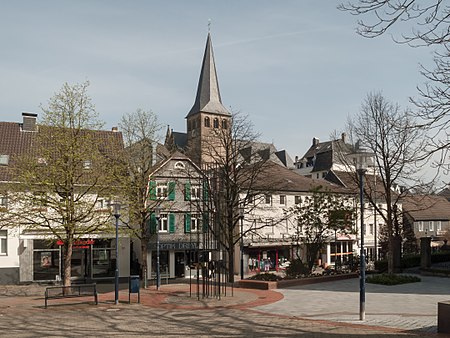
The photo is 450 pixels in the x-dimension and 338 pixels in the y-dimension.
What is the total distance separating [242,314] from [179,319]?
2275 mm

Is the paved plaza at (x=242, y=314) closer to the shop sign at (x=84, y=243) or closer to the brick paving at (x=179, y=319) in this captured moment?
the brick paving at (x=179, y=319)

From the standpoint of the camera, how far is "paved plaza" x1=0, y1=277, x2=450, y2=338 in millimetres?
13922

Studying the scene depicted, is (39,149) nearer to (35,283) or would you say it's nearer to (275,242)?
(35,283)

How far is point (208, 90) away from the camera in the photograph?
83.4 meters

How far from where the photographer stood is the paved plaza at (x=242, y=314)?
1392 centimetres

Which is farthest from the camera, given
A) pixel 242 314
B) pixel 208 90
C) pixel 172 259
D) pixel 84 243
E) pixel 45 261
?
pixel 208 90

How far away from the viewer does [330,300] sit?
790 inches

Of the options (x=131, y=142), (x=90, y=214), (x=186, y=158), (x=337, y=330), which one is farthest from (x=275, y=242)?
(x=337, y=330)

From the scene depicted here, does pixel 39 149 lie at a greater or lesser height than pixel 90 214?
greater

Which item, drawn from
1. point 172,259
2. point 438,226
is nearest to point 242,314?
point 172,259

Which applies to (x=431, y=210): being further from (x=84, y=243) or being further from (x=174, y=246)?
(x=84, y=243)

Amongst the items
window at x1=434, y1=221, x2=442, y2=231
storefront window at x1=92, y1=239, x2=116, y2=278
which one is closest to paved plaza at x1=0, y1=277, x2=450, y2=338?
storefront window at x1=92, y1=239, x2=116, y2=278

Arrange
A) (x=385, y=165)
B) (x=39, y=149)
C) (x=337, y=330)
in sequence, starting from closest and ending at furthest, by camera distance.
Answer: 1. (x=337, y=330)
2. (x=39, y=149)
3. (x=385, y=165)

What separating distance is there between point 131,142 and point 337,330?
2053 cm
